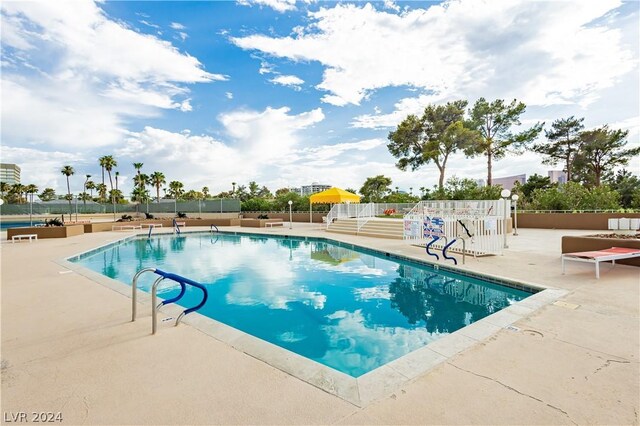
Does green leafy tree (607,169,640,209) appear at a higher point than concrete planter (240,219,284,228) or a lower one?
higher

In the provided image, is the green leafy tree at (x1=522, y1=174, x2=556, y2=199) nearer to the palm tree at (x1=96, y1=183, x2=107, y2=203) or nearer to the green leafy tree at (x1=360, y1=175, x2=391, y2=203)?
the green leafy tree at (x1=360, y1=175, x2=391, y2=203)

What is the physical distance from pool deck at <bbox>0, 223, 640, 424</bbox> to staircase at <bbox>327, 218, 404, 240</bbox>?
9255 mm

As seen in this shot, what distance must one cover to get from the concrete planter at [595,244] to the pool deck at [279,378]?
137 inches

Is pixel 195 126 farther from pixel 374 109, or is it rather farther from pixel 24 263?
pixel 24 263

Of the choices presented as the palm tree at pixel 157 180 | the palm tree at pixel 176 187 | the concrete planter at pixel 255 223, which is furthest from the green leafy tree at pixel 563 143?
the palm tree at pixel 157 180

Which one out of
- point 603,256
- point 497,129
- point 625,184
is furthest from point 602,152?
point 603,256

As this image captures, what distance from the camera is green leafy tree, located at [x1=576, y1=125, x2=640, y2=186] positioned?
24.2m

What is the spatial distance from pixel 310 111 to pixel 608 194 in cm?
1864

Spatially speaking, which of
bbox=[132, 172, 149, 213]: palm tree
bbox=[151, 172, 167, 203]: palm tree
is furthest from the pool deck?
bbox=[132, 172, 149, 213]: palm tree

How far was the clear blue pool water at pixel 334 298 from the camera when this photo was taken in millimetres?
3932

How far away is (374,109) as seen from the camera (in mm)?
20188

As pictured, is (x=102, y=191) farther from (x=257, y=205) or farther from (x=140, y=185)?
(x=257, y=205)

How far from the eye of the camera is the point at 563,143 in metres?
26.8

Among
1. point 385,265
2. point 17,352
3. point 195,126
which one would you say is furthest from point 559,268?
point 195,126
